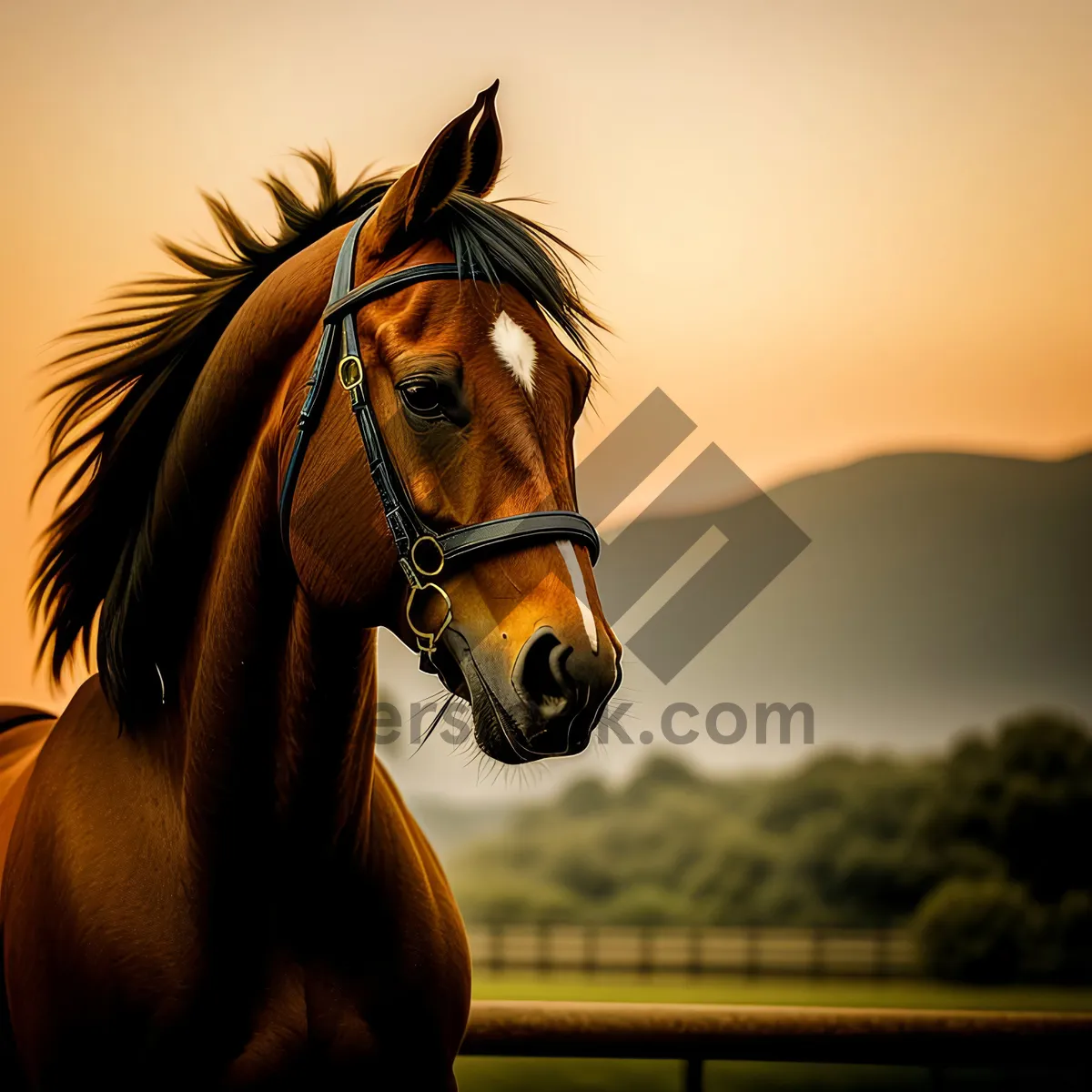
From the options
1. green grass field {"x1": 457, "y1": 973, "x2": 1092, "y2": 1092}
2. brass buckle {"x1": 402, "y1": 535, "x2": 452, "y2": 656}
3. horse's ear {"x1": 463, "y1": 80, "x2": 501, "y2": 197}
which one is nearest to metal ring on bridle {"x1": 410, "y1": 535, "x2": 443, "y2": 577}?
brass buckle {"x1": 402, "y1": 535, "x2": 452, "y2": 656}

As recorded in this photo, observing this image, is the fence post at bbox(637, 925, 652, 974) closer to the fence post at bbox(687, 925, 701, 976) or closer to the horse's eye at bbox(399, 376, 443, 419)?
the fence post at bbox(687, 925, 701, 976)

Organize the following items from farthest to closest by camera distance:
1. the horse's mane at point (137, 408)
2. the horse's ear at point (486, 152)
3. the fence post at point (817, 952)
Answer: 1. the fence post at point (817, 952)
2. the horse's mane at point (137, 408)
3. the horse's ear at point (486, 152)

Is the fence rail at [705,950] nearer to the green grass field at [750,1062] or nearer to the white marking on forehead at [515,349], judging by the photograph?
the green grass field at [750,1062]

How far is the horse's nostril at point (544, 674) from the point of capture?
0.95 meters

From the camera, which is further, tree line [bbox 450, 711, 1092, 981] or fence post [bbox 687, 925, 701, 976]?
fence post [bbox 687, 925, 701, 976]

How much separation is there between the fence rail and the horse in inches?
91.0

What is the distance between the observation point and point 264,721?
1.22 m

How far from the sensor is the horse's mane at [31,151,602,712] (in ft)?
4.41

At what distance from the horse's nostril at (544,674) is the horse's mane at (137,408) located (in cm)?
42

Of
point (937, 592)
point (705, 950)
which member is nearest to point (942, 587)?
point (937, 592)

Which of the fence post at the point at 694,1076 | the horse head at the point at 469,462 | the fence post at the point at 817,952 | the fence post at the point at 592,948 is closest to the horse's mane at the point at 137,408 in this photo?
the horse head at the point at 469,462

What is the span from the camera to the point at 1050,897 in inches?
141

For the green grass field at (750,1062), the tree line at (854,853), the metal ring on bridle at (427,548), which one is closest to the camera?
the metal ring on bridle at (427,548)

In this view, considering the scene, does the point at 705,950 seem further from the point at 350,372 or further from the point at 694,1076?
the point at 350,372
